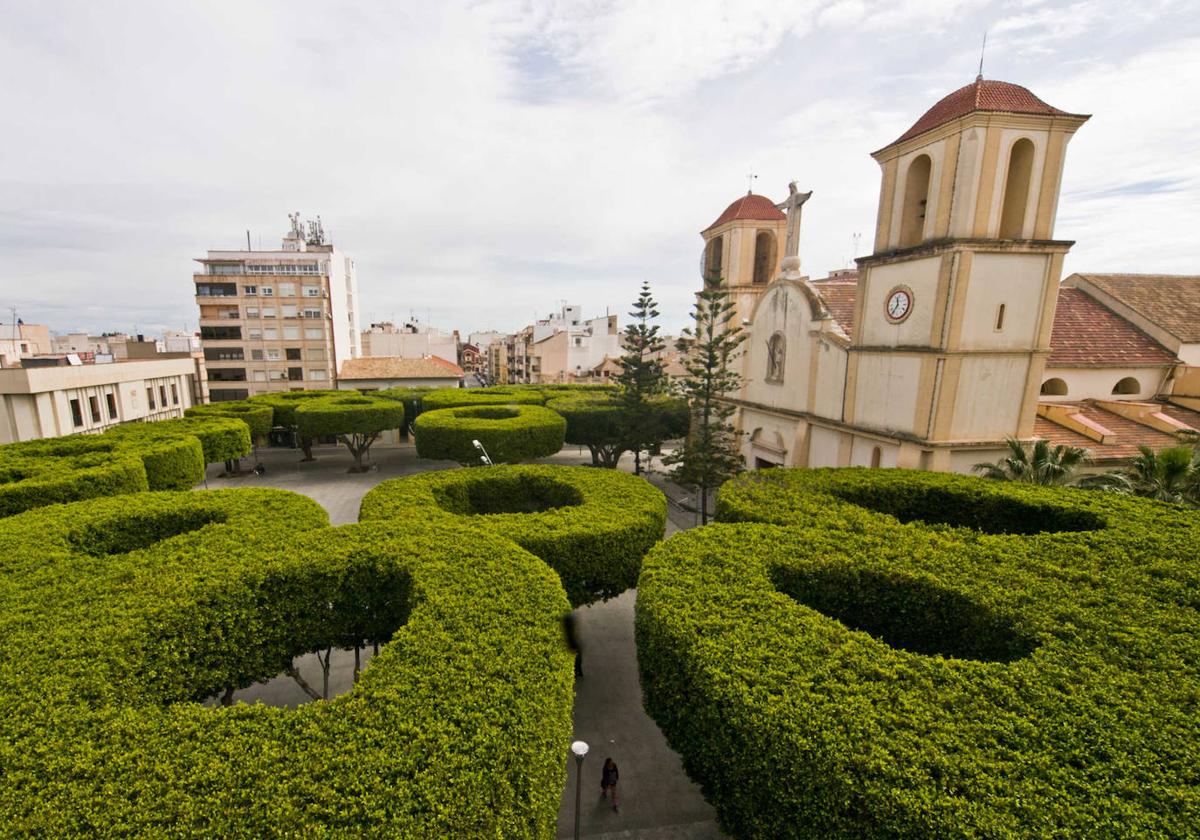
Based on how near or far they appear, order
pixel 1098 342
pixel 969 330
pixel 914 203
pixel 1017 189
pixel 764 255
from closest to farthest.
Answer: pixel 969 330
pixel 1017 189
pixel 914 203
pixel 1098 342
pixel 764 255

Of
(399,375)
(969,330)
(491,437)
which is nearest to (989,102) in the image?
(969,330)

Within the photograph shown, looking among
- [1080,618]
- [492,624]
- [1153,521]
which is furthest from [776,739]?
[1153,521]

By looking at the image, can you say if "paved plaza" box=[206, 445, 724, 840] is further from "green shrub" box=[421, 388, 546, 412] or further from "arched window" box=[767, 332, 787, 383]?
"green shrub" box=[421, 388, 546, 412]

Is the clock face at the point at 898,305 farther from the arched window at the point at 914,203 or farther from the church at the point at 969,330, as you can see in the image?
the arched window at the point at 914,203

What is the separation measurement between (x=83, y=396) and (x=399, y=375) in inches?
791

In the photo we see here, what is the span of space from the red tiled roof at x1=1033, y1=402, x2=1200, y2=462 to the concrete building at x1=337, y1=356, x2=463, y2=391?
125 ft

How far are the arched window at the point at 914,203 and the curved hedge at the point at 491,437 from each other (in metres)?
13.7

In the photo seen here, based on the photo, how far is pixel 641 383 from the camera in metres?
25.3

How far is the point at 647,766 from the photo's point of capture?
8.75 m

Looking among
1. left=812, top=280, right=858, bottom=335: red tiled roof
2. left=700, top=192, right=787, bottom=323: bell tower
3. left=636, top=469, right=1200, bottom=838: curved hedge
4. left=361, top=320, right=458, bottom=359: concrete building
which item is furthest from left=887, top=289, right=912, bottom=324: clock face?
left=361, top=320, right=458, bottom=359: concrete building

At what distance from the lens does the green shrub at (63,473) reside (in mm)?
11078

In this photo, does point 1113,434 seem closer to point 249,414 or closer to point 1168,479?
point 1168,479

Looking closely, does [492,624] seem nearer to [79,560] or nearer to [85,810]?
[85,810]

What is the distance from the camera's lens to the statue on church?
20172mm
